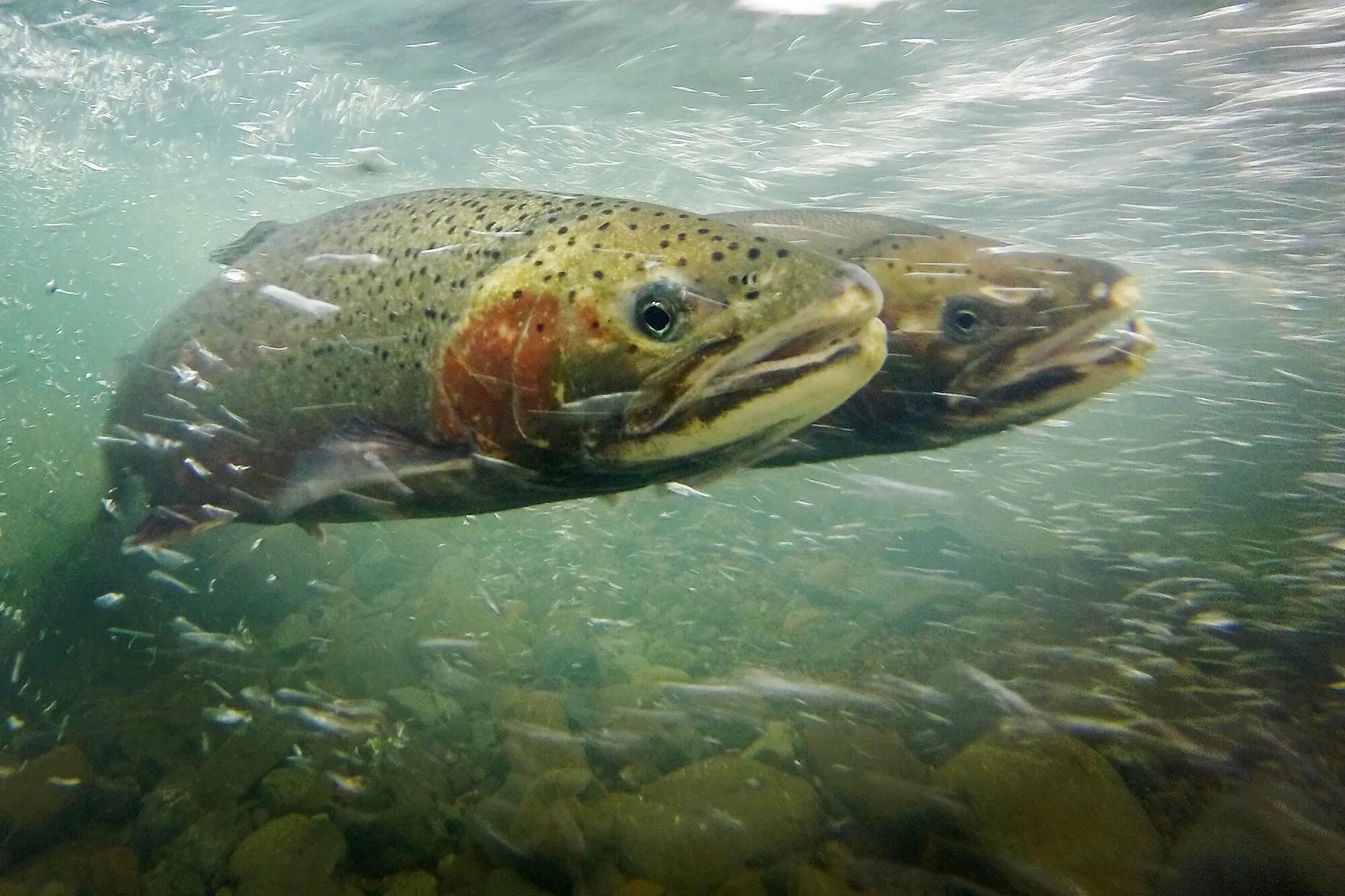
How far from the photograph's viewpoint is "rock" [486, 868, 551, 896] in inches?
93.7

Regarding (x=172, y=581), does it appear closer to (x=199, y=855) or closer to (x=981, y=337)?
(x=199, y=855)

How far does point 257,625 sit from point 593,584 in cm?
315

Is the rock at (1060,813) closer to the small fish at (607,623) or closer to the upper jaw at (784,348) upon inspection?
the upper jaw at (784,348)

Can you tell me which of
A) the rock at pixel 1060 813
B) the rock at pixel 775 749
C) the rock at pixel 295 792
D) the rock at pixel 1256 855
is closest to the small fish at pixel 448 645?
the rock at pixel 295 792

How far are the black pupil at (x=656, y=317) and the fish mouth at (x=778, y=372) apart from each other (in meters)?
0.12

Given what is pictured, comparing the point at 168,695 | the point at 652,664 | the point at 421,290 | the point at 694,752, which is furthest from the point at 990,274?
the point at 168,695

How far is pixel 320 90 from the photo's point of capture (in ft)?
59.6

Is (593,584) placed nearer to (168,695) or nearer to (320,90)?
(168,695)

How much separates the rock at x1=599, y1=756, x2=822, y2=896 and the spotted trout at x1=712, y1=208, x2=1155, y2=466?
4.32 feet

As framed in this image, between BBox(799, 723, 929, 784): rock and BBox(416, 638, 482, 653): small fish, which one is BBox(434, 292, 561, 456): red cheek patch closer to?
BBox(799, 723, 929, 784): rock

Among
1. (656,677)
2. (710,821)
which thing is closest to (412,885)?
(710,821)

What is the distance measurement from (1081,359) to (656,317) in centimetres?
181

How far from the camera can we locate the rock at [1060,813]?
230cm

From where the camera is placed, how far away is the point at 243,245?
3479 mm
